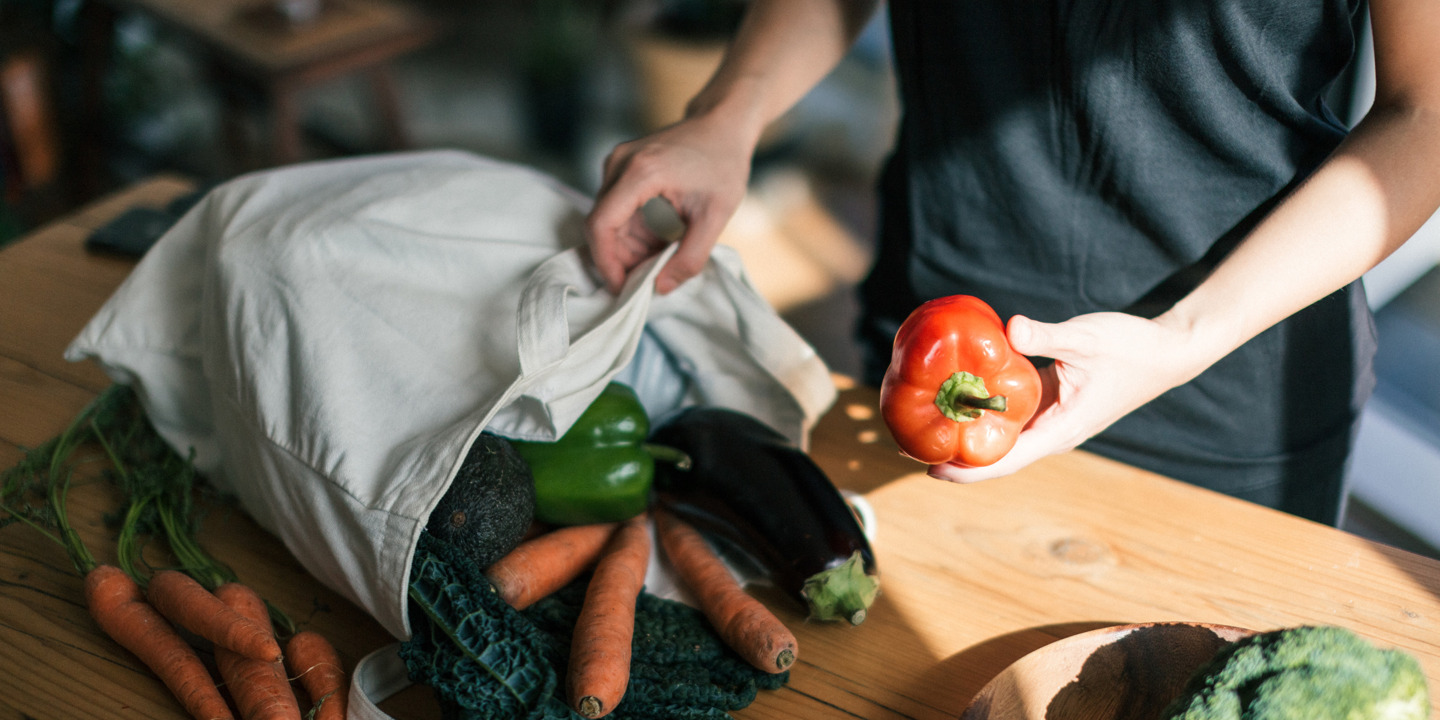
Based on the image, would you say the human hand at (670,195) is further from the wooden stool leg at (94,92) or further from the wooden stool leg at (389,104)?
the wooden stool leg at (94,92)

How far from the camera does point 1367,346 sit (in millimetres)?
1014

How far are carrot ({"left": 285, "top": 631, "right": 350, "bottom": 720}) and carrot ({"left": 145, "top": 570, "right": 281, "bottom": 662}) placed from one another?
0.02 meters

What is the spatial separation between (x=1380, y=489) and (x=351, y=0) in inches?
130

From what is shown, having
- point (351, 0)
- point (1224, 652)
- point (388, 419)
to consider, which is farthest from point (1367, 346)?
point (351, 0)

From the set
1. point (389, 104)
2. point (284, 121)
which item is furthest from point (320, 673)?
point (389, 104)

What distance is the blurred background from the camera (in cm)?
204

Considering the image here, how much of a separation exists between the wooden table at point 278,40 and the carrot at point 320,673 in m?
2.44

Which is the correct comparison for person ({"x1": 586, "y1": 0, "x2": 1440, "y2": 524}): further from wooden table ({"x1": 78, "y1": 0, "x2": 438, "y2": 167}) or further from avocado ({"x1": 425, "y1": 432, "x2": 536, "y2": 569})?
wooden table ({"x1": 78, "y1": 0, "x2": 438, "y2": 167})

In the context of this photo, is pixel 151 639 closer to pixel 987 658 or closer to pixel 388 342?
pixel 388 342

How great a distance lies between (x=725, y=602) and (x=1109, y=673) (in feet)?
1.07

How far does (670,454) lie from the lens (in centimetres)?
96

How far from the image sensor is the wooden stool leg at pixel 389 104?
10.6ft

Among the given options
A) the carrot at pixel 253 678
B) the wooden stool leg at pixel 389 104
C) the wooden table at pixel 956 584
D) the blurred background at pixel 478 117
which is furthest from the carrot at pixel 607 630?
the wooden stool leg at pixel 389 104

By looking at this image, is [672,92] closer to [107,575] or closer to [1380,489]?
[1380,489]
